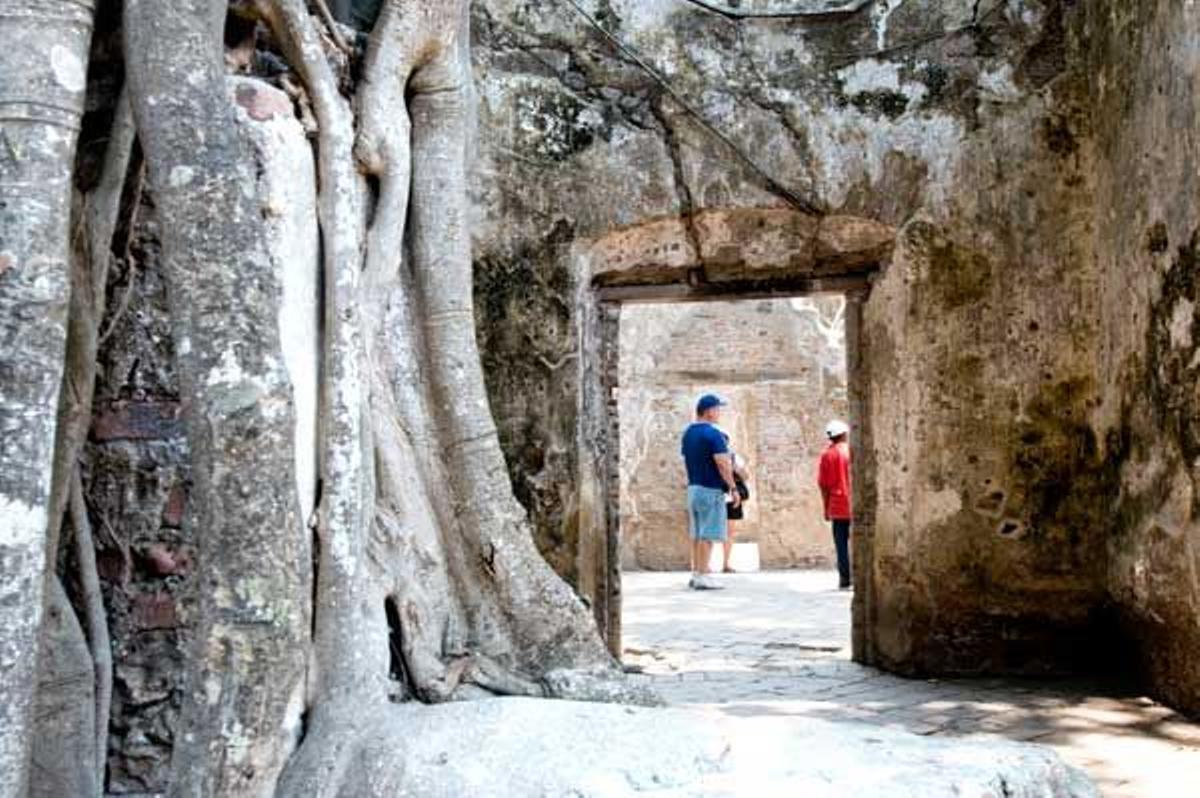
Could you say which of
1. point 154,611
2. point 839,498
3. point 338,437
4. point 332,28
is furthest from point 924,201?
point 839,498

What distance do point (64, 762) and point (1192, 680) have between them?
377 centimetres

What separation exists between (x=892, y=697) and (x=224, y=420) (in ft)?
11.3

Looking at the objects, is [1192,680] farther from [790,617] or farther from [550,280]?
[790,617]

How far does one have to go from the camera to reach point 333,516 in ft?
8.89

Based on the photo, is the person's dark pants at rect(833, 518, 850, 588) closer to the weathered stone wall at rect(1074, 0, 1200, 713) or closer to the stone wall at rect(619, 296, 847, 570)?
the stone wall at rect(619, 296, 847, 570)

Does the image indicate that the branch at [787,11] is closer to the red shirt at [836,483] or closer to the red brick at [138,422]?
the red brick at [138,422]

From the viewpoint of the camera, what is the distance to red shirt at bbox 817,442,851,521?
30.8 feet

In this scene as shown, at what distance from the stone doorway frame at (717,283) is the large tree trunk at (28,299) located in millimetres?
3359

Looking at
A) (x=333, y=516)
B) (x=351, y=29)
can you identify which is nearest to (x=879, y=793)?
(x=333, y=516)

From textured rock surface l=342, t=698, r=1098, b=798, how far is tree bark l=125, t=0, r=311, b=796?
32 centimetres

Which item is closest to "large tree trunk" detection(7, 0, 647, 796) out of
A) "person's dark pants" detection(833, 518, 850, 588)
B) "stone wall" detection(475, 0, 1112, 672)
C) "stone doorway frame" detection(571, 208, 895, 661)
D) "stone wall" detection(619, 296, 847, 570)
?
"stone wall" detection(475, 0, 1112, 672)

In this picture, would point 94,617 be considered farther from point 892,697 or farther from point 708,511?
point 708,511

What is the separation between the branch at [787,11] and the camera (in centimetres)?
548

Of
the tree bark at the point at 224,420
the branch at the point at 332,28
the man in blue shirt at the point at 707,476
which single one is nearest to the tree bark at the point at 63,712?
the tree bark at the point at 224,420
